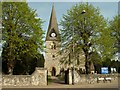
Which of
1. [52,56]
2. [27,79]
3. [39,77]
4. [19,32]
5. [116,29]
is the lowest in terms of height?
[27,79]

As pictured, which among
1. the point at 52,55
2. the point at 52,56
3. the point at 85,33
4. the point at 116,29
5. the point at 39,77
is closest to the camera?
the point at 39,77

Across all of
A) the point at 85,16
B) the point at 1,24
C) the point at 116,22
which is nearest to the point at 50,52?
the point at 116,22

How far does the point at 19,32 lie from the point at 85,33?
1023 centimetres

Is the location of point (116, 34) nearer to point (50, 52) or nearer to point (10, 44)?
point (10, 44)

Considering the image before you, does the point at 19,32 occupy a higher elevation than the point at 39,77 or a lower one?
higher

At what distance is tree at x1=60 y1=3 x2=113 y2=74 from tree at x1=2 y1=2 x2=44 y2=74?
540cm

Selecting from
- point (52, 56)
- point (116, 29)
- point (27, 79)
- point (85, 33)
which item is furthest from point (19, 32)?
point (52, 56)

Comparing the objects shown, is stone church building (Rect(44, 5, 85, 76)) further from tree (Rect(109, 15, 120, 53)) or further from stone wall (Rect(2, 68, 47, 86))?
stone wall (Rect(2, 68, 47, 86))

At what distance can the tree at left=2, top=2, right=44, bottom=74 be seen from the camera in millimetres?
38125

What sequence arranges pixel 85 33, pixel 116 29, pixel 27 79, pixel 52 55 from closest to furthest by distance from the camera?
pixel 27 79 < pixel 85 33 < pixel 116 29 < pixel 52 55

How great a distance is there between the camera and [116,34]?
52.6 m

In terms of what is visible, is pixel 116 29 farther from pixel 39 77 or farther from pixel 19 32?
pixel 39 77

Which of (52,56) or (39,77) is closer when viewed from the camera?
(39,77)

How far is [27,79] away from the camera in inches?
1361
